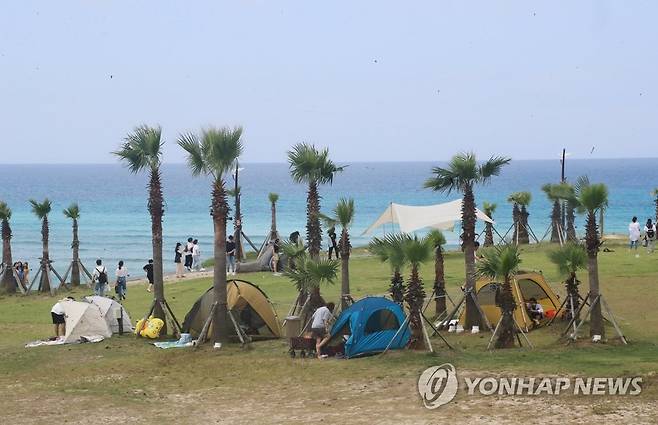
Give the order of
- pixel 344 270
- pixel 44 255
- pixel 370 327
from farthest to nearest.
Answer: pixel 44 255 < pixel 344 270 < pixel 370 327

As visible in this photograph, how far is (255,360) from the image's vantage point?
2006 centimetres

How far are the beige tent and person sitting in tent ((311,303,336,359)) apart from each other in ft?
21.1

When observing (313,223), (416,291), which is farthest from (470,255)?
(313,223)

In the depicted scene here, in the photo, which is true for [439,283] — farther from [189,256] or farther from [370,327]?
[189,256]

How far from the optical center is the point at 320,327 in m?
20.2

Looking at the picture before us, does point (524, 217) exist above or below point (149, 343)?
above

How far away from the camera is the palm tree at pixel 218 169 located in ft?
72.6

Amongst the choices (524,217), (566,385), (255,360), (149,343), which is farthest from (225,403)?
(524,217)

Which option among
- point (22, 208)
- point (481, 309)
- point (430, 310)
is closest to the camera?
point (481, 309)

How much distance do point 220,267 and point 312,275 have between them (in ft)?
7.51

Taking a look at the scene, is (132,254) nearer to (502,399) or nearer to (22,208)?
(502,399)

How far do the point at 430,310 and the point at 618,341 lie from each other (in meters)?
7.07

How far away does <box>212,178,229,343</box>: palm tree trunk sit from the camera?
874 inches

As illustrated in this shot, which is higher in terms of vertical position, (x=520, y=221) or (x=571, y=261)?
(x=520, y=221)
